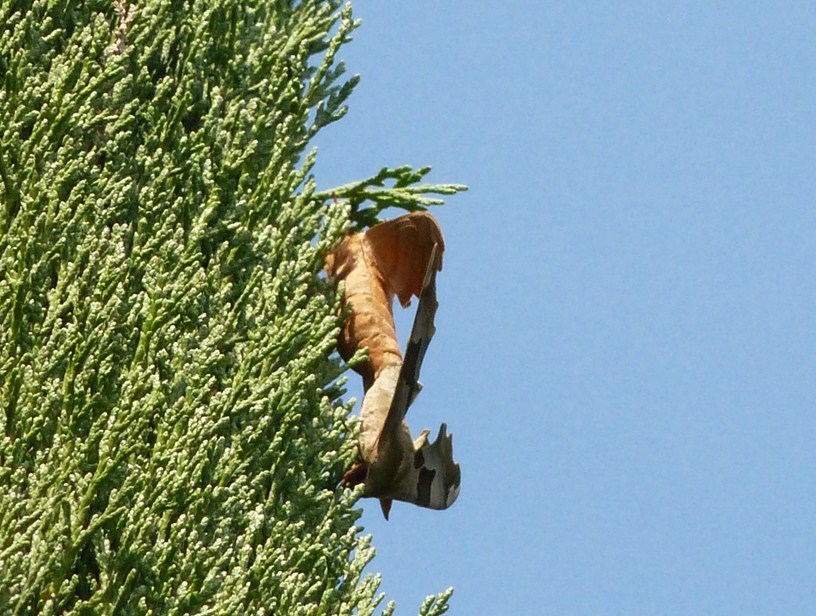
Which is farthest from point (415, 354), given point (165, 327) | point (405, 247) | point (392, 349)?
point (165, 327)

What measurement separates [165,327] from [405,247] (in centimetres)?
186

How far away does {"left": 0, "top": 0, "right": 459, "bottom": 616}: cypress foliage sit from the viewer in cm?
614

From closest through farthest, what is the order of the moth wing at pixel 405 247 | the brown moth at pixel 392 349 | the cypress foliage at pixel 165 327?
the cypress foliage at pixel 165 327
the brown moth at pixel 392 349
the moth wing at pixel 405 247

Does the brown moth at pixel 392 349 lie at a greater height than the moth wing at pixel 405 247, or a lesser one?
lesser

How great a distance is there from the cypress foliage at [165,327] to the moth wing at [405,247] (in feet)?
1.35

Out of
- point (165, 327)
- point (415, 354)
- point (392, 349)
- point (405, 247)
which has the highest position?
point (405, 247)

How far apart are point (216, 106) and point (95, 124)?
2.03 ft

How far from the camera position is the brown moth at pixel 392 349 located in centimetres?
744

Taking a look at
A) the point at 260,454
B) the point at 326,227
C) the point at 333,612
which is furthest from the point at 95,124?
the point at 333,612

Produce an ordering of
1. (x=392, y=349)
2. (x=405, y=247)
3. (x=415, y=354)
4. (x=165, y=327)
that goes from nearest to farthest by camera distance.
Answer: (x=165, y=327) → (x=415, y=354) → (x=392, y=349) → (x=405, y=247)

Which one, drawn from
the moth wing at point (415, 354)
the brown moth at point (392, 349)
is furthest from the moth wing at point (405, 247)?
the moth wing at point (415, 354)

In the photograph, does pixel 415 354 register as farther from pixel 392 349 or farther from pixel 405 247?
pixel 405 247

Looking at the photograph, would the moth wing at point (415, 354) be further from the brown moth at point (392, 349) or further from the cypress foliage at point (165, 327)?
the cypress foliage at point (165, 327)

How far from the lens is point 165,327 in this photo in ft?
21.9
